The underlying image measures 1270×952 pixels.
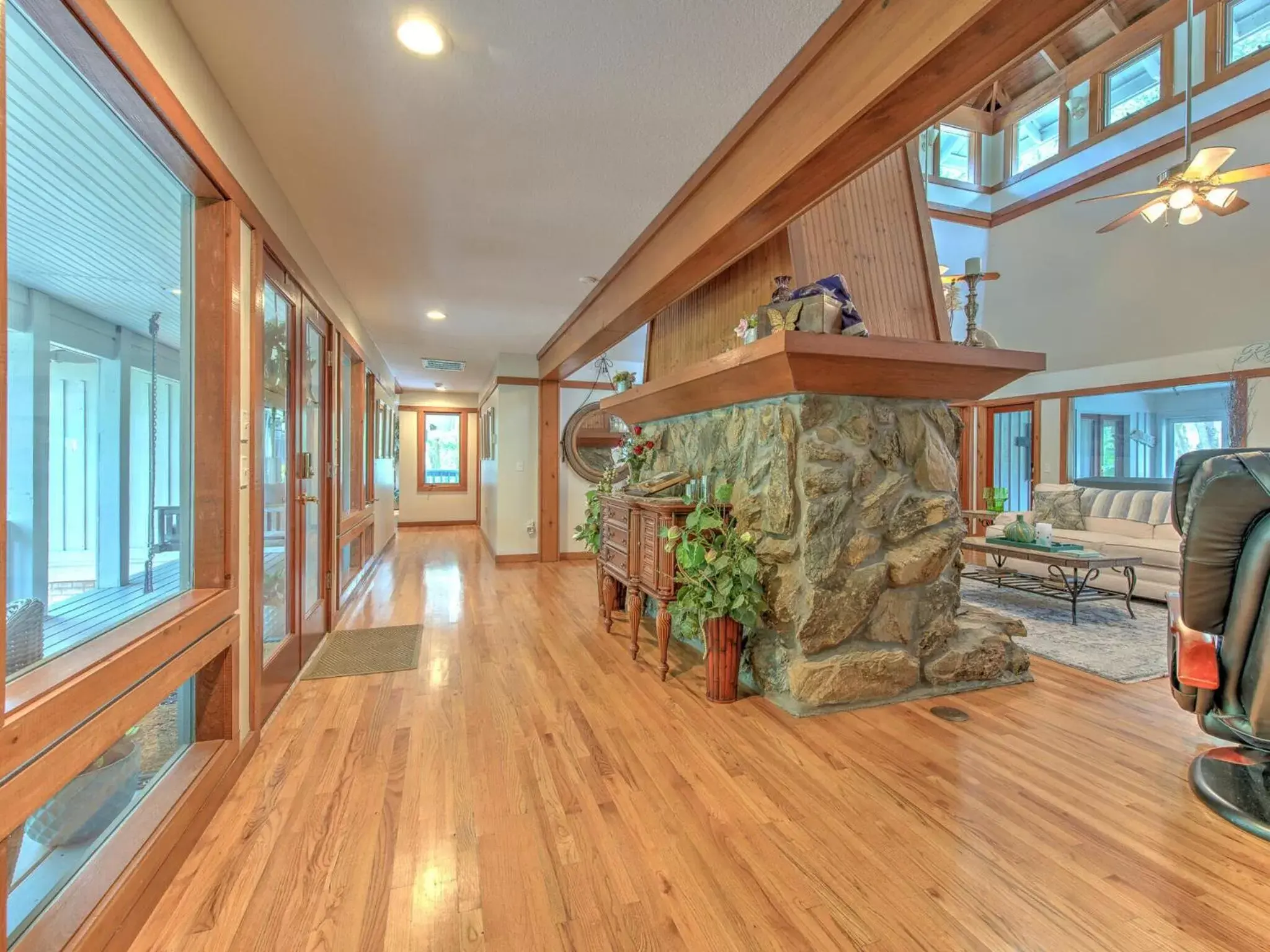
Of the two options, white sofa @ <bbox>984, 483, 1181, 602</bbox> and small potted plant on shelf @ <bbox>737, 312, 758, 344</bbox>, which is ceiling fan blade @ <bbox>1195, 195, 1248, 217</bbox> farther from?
small potted plant on shelf @ <bbox>737, 312, 758, 344</bbox>

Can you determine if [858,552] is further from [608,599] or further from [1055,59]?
[1055,59]

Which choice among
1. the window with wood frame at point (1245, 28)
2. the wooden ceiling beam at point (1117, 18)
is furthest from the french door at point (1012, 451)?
the wooden ceiling beam at point (1117, 18)

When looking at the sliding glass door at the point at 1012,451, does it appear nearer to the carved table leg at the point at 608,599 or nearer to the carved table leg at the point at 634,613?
the carved table leg at the point at 608,599

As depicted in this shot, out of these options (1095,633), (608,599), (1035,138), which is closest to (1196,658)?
(1095,633)

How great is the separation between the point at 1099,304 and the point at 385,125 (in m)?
6.83

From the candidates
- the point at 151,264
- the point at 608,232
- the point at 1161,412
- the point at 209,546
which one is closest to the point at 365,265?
the point at 608,232

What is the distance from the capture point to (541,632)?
3766mm

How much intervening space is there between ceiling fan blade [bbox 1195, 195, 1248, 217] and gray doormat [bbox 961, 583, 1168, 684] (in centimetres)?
281

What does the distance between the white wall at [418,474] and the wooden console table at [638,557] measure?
6155 mm

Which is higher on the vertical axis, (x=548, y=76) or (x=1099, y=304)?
(x=1099, y=304)

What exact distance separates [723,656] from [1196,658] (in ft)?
5.34

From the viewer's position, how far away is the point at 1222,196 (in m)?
3.76

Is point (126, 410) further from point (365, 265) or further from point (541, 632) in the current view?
point (541, 632)

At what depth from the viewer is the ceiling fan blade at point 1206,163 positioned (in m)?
3.52
